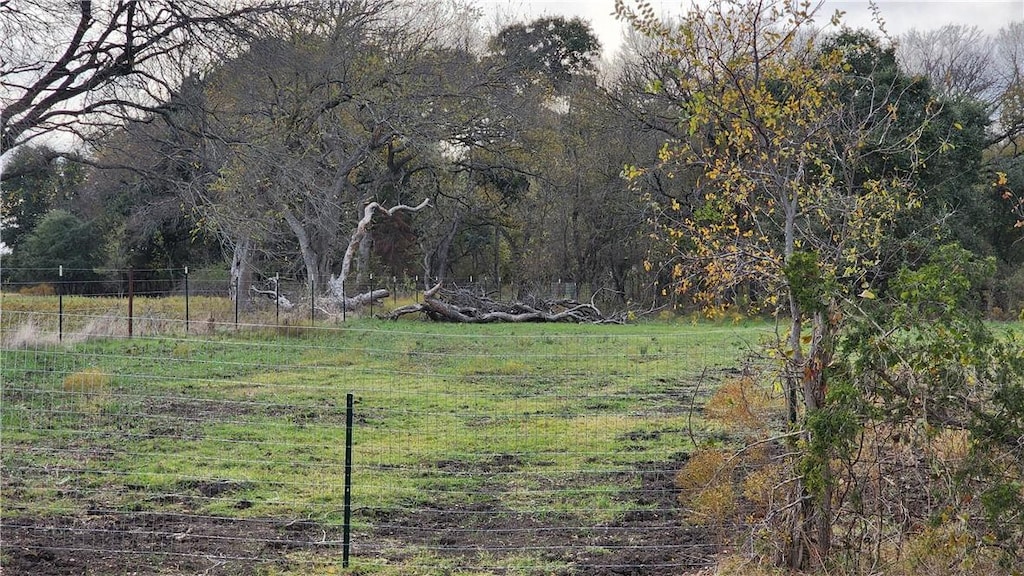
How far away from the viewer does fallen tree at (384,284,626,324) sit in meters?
20.6

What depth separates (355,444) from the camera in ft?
24.3

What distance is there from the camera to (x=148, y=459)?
22.5 ft

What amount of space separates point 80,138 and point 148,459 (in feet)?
23.9

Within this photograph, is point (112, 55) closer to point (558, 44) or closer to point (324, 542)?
point (324, 542)

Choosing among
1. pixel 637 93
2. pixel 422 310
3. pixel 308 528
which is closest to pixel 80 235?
pixel 422 310

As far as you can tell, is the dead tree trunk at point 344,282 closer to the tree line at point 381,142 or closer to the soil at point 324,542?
the tree line at point 381,142

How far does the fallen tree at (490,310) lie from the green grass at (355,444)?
27.8 feet

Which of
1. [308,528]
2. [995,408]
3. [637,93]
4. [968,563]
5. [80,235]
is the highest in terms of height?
[637,93]

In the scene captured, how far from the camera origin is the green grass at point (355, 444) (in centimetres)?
566

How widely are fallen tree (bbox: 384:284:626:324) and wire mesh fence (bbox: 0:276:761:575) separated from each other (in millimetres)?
9331

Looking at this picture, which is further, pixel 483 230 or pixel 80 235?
pixel 483 230

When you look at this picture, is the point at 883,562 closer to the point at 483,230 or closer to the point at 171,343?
the point at 171,343

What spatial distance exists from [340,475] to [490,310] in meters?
15.4

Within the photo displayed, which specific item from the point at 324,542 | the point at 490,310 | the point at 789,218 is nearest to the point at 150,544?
the point at 324,542
